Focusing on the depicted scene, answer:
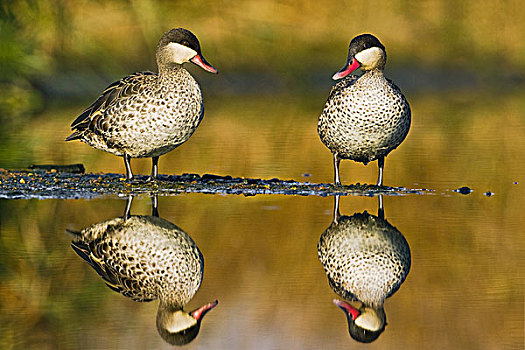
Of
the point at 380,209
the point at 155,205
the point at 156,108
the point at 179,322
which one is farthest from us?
the point at 156,108

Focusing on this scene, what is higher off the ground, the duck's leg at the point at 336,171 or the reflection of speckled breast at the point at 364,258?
the duck's leg at the point at 336,171

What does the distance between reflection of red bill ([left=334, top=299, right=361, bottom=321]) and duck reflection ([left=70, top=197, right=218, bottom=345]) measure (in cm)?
53

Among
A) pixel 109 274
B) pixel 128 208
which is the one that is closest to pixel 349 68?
pixel 128 208

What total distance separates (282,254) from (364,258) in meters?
0.41

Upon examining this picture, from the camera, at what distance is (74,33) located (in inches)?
672

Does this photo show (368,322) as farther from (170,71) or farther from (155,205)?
(170,71)

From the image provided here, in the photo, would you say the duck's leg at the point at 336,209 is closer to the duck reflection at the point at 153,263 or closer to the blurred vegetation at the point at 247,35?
the duck reflection at the point at 153,263

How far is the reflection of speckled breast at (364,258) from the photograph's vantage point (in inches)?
181

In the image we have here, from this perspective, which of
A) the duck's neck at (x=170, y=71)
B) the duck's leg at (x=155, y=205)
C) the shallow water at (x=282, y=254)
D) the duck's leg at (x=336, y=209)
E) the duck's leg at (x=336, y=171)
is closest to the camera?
the shallow water at (x=282, y=254)

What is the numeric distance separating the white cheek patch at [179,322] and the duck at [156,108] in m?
2.87

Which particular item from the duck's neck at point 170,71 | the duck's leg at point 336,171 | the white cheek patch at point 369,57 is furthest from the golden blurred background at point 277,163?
the white cheek patch at point 369,57

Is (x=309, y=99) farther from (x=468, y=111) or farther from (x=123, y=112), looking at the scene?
(x=123, y=112)

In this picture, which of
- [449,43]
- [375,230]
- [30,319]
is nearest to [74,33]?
[449,43]

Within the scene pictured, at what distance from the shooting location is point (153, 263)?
492 centimetres
